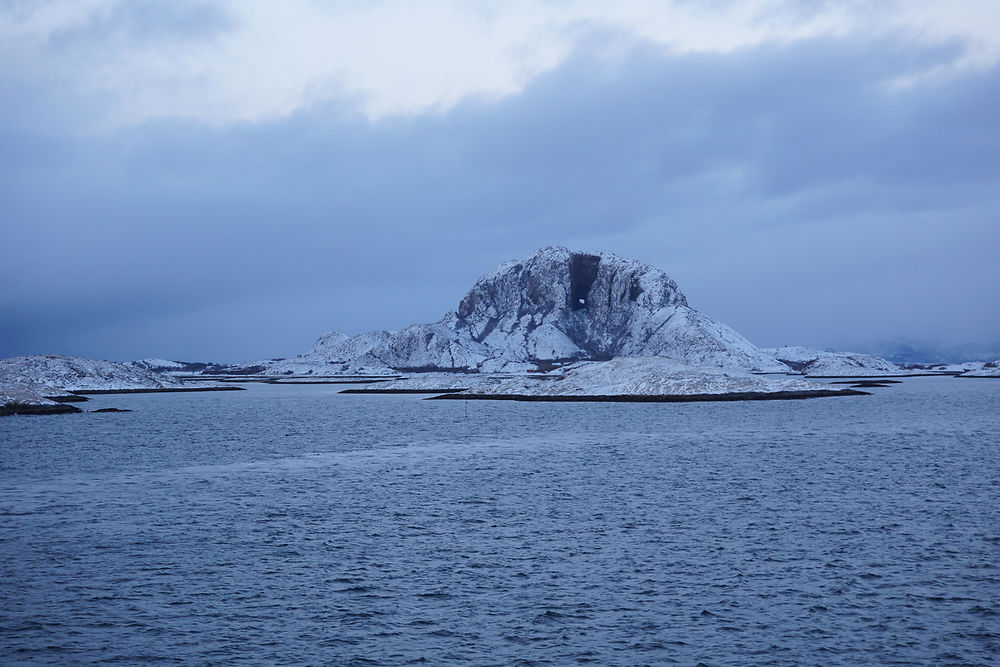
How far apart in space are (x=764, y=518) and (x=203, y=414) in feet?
334

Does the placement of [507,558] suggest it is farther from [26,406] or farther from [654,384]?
[654,384]

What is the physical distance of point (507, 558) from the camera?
26.3 m

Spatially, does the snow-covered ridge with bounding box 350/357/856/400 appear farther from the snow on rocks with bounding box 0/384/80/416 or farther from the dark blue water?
the dark blue water

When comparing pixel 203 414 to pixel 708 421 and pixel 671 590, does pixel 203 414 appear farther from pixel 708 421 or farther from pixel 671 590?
pixel 671 590

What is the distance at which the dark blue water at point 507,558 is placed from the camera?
725 inches

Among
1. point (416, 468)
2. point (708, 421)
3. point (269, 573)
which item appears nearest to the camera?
point (269, 573)

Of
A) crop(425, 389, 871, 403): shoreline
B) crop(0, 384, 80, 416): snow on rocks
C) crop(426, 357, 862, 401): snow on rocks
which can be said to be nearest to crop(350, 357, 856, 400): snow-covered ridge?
crop(426, 357, 862, 401): snow on rocks

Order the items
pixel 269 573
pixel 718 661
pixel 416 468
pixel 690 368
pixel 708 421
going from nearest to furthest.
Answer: pixel 718 661, pixel 269 573, pixel 416 468, pixel 708 421, pixel 690 368

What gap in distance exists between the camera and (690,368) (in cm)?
15638

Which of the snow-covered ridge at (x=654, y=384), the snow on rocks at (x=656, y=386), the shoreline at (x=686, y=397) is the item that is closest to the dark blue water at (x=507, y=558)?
the shoreline at (x=686, y=397)

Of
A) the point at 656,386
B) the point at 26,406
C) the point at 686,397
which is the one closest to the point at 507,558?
the point at 26,406

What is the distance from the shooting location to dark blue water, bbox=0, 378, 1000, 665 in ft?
60.4

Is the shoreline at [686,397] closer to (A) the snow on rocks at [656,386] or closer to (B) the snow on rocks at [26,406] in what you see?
(A) the snow on rocks at [656,386]

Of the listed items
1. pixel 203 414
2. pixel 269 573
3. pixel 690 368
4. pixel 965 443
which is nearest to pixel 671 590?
pixel 269 573
